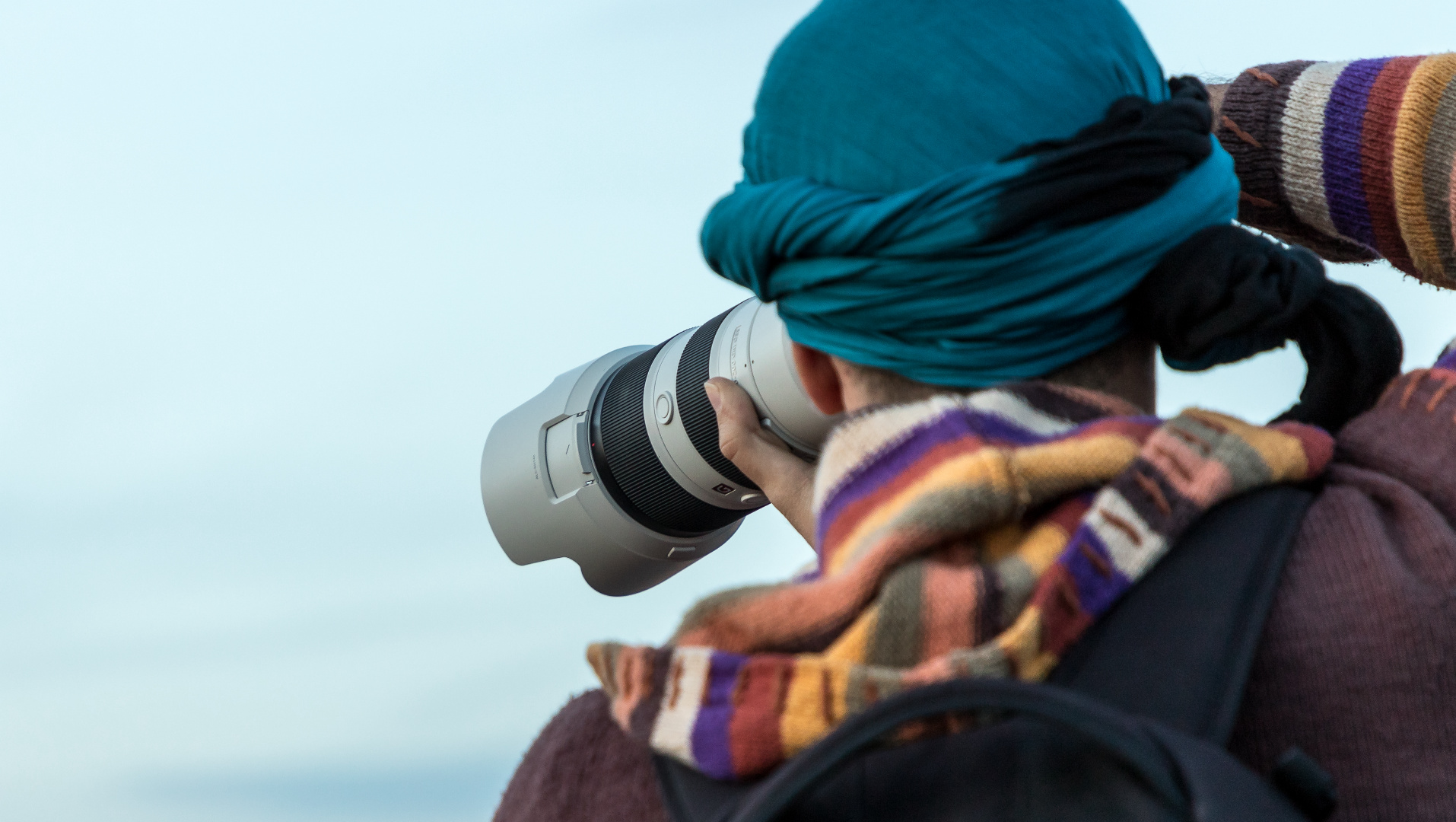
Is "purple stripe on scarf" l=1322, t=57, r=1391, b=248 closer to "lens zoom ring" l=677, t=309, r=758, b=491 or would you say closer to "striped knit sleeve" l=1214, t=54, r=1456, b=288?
"striped knit sleeve" l=1214, t=54, r=1456, b=288

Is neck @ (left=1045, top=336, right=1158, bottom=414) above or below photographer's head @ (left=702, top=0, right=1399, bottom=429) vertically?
below

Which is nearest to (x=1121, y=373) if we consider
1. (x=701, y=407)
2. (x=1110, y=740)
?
(x=1110, y=740)

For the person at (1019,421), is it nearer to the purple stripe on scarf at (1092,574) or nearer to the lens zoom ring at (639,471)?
the purple stripe on scarf at (1092,574)

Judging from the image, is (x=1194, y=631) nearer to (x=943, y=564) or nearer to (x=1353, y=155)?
(x=943, y=564)

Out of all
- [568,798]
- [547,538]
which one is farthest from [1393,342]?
[547,538]

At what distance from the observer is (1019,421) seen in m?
0.71

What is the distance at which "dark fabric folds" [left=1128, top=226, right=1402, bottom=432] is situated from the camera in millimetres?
751

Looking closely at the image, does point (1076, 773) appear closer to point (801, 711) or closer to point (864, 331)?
point (801, 711)

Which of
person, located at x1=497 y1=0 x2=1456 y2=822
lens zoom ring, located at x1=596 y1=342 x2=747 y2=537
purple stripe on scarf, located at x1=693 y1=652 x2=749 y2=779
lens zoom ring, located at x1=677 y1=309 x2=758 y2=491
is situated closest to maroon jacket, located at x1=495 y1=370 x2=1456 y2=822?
person, located at x1=497 y1=0 x2=1456 y2=822

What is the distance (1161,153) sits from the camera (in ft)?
2.48

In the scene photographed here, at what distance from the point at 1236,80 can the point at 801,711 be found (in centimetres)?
102

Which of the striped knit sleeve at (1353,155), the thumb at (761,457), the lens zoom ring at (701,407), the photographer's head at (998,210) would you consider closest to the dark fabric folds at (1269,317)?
the photographer's head at (998,210)

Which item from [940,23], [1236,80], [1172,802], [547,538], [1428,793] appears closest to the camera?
[1172,802]

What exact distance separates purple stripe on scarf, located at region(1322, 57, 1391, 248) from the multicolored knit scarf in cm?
64
